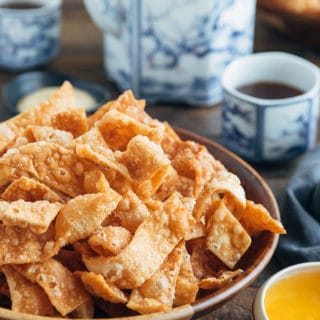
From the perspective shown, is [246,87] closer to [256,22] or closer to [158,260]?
[256,22]

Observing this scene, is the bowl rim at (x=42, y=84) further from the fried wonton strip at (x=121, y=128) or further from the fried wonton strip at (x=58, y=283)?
the fried wonton strip at (x=58, y=283)

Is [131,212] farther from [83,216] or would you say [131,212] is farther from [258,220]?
[258,220]

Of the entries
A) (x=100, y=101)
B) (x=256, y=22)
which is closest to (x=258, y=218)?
(x=100, y=101)

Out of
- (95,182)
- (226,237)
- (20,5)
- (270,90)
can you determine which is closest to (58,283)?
(95,182)

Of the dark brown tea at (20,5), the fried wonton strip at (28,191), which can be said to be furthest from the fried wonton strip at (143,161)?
the dark brown tea at (20,5)

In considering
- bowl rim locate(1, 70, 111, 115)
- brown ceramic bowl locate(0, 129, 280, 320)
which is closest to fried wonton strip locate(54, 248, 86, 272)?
brown ceramic bowl locate(0, 129, 280, 320)

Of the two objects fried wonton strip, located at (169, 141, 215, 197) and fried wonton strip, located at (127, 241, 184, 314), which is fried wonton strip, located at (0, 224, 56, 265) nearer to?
fried wonton strip, located at (127, 241, 184, 314)
